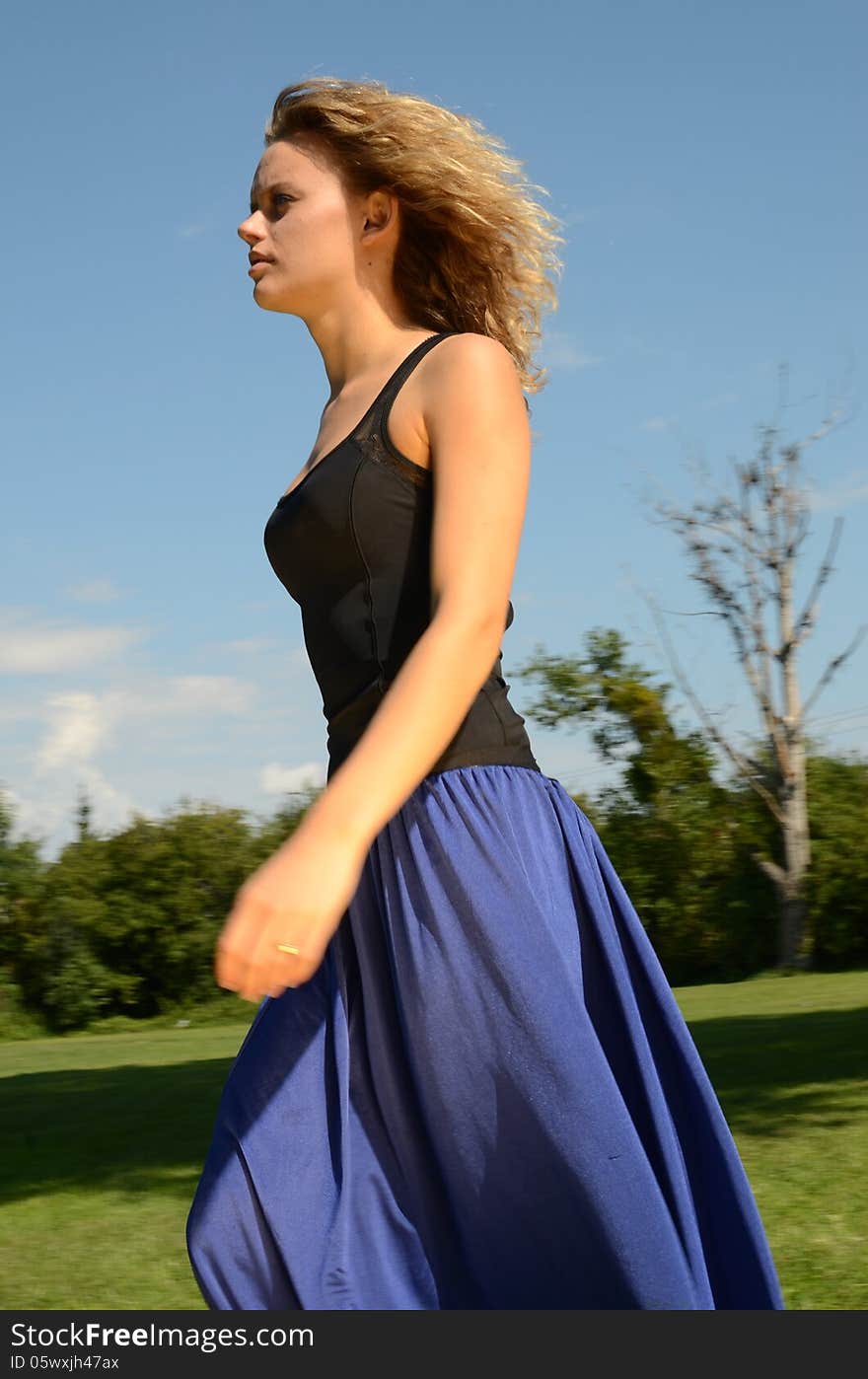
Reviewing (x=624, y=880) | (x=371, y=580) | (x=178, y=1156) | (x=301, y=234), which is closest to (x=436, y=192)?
(x=301, y=234)

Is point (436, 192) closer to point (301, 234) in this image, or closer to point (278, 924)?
point (301, 234)

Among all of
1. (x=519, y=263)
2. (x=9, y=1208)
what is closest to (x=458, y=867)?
(x=519, y=263)

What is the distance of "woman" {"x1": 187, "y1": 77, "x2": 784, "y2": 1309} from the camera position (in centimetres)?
190

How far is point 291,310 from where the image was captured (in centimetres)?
239

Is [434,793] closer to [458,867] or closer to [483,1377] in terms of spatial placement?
[458,867]

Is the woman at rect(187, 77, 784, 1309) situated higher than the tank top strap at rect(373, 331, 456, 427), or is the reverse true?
the tank top strap at rect(373, 331, 456, 427)

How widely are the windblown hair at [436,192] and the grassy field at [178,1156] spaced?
9.27 ft

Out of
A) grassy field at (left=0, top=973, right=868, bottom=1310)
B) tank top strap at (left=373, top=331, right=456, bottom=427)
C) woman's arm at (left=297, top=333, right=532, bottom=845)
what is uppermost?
tank top strap at (left=373, top=331, right=456, bottom=427)

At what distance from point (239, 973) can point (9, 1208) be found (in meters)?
6.12

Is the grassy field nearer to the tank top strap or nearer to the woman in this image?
the woman

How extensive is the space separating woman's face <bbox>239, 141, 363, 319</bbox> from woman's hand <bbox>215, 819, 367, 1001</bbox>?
1.09 meters

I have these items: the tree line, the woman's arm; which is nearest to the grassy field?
the woman's arm

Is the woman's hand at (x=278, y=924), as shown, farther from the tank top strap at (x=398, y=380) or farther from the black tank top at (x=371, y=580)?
the tank top strap at (x=398, y=380)

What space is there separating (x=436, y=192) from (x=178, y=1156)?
6.82 meters
